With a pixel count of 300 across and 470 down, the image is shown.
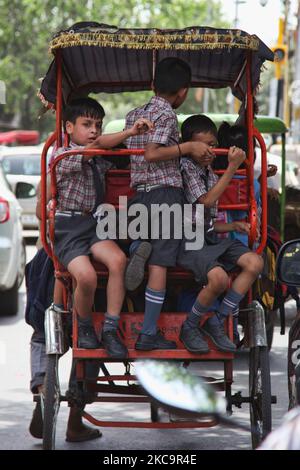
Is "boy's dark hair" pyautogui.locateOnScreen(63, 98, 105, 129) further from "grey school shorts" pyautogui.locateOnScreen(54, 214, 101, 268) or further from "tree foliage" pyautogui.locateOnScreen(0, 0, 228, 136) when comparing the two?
"tree foliage" pyautogui.locateOnScreen(0, 0, 228, 136)

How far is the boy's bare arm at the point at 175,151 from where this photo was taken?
580 centimetres

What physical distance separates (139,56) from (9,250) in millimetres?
5625

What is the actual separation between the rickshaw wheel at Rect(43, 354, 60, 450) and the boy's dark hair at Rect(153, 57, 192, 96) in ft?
4.83

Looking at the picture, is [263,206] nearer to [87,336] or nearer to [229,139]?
[229,139]

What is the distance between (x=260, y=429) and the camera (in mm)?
5895

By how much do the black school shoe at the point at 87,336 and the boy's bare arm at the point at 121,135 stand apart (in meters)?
0.89

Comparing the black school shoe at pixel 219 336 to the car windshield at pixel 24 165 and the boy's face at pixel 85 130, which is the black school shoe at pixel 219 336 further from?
the car windshield at pixel 24 165

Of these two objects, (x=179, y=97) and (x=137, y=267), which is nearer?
(x=137, y=267)

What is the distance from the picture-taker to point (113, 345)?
582cm

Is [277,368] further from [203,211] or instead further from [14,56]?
[14,56]

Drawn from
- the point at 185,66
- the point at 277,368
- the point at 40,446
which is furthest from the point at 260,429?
the point at 277,368

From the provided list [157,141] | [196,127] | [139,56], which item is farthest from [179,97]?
[139,56]
